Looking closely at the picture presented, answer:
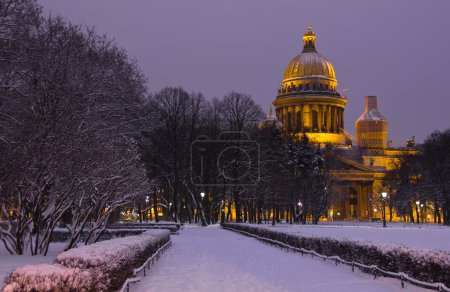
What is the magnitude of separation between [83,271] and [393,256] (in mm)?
9142

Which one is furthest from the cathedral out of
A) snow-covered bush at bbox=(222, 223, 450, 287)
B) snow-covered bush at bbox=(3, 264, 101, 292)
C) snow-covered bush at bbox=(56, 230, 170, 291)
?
snow-covered bush at bbox=(3, 264, 101, 292)

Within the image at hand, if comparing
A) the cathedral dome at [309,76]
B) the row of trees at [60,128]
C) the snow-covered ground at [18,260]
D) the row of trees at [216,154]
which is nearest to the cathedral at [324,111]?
the cathedral dome at [309,76]

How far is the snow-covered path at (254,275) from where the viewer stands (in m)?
15.9

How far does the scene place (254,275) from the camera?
18.8m

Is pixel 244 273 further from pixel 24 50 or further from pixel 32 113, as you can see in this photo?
pixel 24 50

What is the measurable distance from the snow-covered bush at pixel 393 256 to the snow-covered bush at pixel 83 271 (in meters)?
6.67

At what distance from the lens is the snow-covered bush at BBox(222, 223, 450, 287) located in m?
13.7

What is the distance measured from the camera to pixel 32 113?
85.0ft

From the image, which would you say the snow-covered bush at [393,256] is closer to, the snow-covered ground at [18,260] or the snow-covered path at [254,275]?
the snow-covered path at [254,275]

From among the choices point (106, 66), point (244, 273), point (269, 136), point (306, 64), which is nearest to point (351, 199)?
point (306, 64)

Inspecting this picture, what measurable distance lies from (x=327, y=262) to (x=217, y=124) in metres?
47.3

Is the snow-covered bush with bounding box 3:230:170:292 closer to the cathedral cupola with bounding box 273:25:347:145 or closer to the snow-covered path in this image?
the snow-covered path

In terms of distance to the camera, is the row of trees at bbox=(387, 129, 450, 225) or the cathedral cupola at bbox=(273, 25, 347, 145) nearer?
the row of trees at bbox=(387, 129, 450, 225)

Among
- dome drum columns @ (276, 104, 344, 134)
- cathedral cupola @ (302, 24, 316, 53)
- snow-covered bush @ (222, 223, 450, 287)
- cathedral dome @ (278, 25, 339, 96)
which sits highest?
cathedral cupola @ (302, 24, 316, 53)
